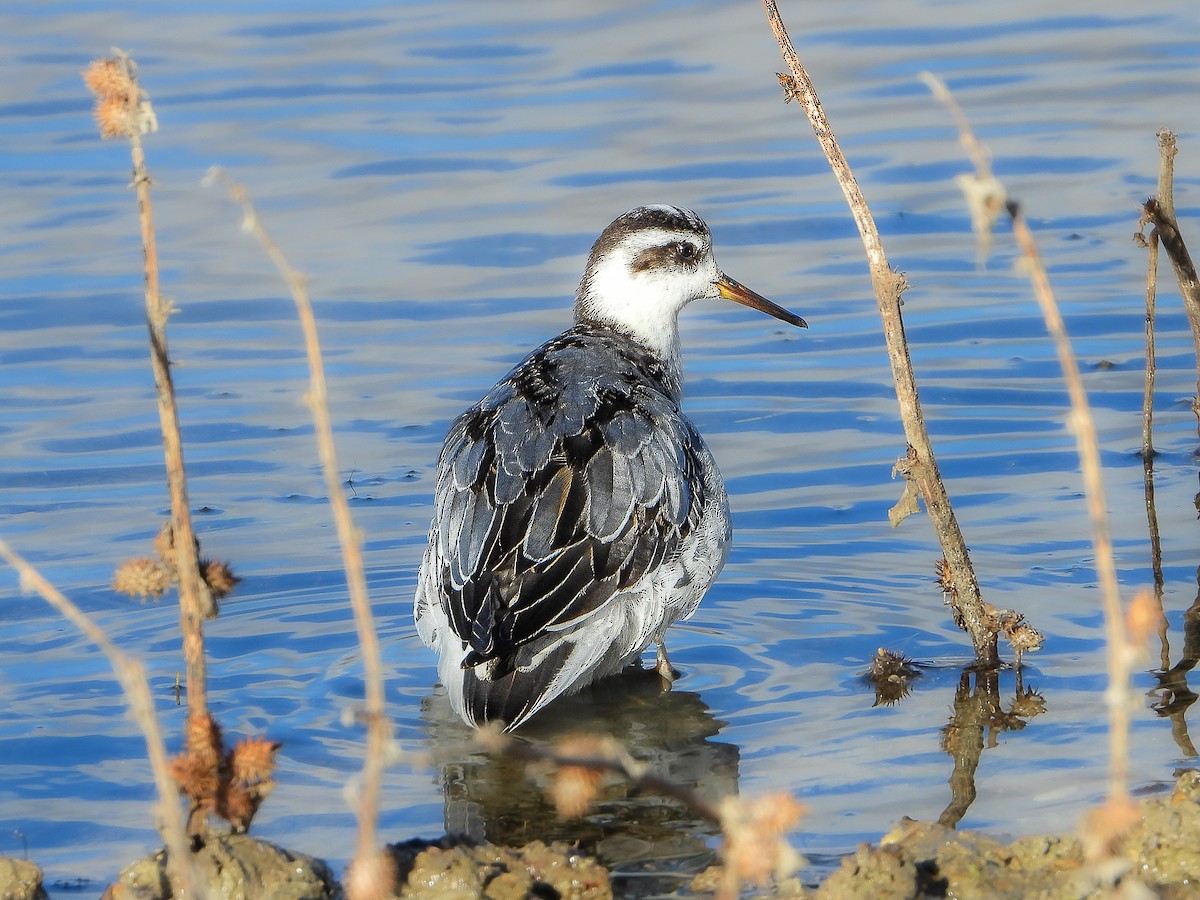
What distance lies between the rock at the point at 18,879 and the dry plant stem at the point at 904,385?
10.1 feet

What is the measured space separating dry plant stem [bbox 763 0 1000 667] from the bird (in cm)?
91

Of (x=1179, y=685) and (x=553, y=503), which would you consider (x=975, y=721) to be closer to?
(x=1179, y=685)

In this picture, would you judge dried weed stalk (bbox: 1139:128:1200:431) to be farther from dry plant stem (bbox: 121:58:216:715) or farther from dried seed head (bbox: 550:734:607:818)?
dried seed head (bbox: 550:734:607:818)

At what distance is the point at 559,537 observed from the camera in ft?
20.8

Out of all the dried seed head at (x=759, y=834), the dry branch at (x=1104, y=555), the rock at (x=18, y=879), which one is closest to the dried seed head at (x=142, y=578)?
the rock at (x=18, y=879)

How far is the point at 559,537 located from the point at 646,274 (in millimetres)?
2406

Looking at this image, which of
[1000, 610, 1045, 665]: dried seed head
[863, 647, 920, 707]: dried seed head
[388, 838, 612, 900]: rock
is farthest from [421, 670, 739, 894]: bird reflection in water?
[1000, 610, 1045, 665]: dried seed head

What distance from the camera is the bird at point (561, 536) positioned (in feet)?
20.2

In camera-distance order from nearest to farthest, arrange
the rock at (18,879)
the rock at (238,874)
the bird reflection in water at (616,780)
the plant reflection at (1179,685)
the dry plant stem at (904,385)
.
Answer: the rock at (238,874)
the rock at (18,879)
the bird reflection in water at (616,780)
the plant reflection at (1179,685)
the dry plant stem at (904,385)

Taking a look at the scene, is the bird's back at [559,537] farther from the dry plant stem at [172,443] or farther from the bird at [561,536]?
the dry plant stem at [172,443]

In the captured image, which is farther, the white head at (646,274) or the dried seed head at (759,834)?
the white head at (646,274)

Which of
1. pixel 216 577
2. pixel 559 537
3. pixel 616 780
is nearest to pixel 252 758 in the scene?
pixel 216 577

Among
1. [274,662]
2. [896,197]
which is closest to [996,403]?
[896,197]

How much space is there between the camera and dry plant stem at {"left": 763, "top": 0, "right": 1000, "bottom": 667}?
614 centimetres
